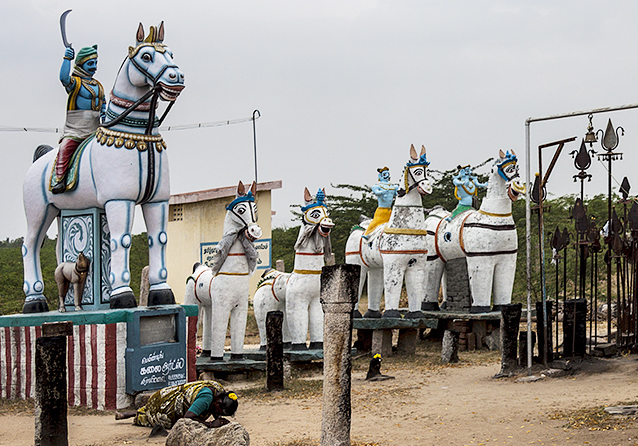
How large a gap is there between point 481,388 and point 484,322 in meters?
3.98

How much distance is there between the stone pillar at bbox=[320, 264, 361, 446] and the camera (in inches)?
244

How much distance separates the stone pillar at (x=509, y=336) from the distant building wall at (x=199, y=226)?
1159 cm

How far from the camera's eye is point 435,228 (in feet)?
46.0

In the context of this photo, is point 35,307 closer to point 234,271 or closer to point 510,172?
point 234,271

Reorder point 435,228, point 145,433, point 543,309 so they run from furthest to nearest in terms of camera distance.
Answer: point 435,228 → point 543,309 → point 145,433

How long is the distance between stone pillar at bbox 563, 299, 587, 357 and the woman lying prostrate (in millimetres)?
4774

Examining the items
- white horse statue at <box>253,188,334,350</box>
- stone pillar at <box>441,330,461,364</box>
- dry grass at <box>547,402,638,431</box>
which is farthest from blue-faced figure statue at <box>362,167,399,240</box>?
dry grass at <box>547,402,638,431</box>

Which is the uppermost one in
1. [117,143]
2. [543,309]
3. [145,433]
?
[117,143]

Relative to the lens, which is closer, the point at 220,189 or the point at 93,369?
the point at 93,369

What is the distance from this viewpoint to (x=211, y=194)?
20906 millimetres

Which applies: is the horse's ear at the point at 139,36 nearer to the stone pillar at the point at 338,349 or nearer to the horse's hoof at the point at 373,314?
the stone pillar at the point at 338,349

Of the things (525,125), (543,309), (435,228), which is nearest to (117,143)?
(525,125)

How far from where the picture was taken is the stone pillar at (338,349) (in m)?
6.20

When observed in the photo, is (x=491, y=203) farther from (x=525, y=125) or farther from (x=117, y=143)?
(x=117, y=143)
